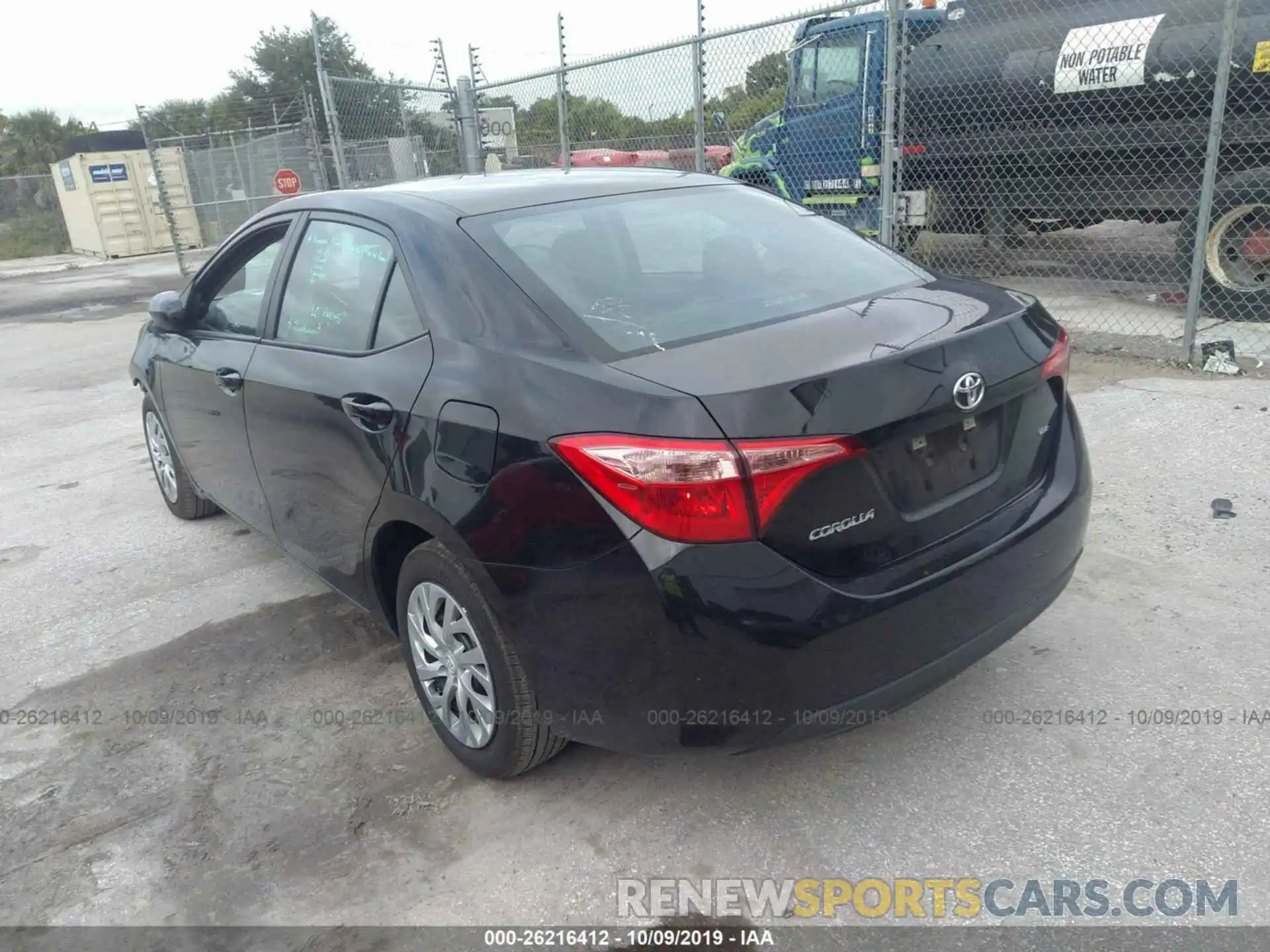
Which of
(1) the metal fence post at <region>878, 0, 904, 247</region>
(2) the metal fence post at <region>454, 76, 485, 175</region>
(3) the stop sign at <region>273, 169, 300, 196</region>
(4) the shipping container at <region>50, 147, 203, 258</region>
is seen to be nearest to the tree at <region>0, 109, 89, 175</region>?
(4) the shipping container at <region>50, 147, 203, 258</region>

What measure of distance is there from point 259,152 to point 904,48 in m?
14.7

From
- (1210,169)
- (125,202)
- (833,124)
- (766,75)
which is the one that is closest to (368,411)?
(1210,169)

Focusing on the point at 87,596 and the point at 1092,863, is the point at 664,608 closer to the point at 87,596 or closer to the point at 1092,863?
the point at 1092,863

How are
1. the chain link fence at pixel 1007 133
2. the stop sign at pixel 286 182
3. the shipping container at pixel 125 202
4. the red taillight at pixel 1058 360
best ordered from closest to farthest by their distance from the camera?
the red taillight at pixel 1058 360
the chain link fence at pixel 1007 133
the stop sign at pixel 286 182
the shipping container at pixel 125 202

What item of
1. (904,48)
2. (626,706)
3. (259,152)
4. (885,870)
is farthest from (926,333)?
(259,152)

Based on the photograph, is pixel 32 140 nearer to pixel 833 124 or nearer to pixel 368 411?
pixel 833 124

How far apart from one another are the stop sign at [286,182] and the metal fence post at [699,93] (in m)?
7.95

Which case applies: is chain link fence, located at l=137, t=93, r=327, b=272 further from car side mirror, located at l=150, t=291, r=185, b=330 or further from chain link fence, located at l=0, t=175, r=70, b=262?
car side mirror, located at l=150, t=291, r=185, b=330

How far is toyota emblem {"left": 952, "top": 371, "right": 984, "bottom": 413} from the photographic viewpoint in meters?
2.38

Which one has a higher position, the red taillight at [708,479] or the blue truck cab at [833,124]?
the blue truck cab at [833,124]

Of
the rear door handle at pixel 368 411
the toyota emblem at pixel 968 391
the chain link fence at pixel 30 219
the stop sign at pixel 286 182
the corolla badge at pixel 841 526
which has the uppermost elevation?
the stop sign at pixel 286 182

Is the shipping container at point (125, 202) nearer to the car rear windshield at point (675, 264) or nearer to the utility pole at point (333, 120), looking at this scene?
the utility pole at point (333, 120)

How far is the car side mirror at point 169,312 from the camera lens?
13.8 ft

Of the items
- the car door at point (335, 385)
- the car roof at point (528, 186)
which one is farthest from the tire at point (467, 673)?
the car roof at point (528, 186)
